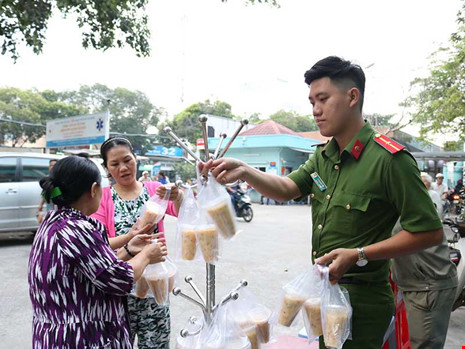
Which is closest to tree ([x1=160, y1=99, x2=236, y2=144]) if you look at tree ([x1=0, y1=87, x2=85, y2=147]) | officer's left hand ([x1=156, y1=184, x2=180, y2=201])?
tree ([x1=0, y1=87, x2=85, y2=147])

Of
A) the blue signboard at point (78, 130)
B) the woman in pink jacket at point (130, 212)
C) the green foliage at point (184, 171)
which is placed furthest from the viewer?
the green foliage at point (184, 171)

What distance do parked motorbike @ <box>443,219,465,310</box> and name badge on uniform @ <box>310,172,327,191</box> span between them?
236cm

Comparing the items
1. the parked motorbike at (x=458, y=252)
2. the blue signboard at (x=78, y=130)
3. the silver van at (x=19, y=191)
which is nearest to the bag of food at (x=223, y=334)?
the parked motorbike at (x=458, y=252)

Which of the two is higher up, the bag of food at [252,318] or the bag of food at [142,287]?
the bag of food at [142,287]

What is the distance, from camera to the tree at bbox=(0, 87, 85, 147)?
2980cm

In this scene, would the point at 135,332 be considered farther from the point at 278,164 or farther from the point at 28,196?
the point at 278,164

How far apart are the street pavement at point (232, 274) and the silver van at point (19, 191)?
1.66 ft

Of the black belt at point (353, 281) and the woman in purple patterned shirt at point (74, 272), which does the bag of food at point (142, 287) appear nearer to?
the woman in purple patterned shirt at point (74, 272)

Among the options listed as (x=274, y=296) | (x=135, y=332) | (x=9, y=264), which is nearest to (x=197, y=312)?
(x=274, y=296)

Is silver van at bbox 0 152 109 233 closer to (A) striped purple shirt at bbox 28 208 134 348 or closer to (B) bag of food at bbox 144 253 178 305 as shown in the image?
(B) bag of food at bbox 144 253 178 305

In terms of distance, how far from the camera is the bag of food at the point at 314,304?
4.64 feet

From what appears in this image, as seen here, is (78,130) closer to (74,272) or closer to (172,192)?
(172,192)

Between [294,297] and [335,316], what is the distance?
18cm

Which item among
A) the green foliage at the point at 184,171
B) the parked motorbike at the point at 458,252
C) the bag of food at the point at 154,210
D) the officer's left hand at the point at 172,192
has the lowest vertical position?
the green foliage at the point at 184,171
